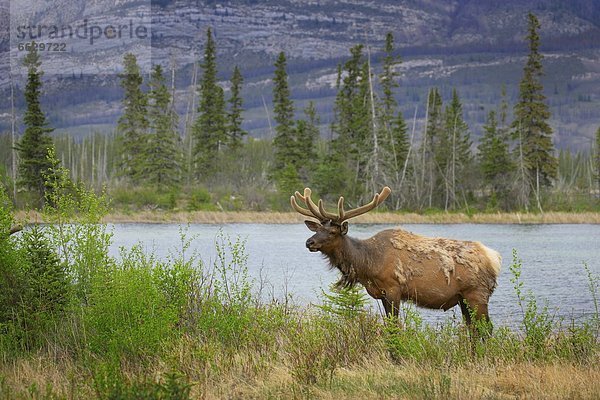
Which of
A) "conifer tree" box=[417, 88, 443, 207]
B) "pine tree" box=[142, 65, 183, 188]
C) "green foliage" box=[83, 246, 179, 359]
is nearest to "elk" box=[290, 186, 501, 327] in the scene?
"green foliage" box=[83, 246, 179, 359]

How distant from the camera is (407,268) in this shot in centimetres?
1137

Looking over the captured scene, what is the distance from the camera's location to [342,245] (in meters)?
11.4

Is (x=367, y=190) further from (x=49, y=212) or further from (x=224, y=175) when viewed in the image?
(x=49, y=212)

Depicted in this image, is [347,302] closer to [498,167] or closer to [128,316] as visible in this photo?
[128,316]

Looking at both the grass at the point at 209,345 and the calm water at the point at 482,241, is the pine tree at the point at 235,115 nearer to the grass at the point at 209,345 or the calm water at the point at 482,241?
the calm water at the point at 482,241

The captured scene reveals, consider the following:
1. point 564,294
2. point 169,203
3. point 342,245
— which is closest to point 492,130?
point 169,203

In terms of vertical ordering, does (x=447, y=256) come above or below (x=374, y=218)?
above

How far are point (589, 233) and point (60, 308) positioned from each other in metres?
36.9

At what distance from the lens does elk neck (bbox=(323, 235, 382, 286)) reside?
37.2ft

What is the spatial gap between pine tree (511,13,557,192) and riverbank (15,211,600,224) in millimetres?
7385

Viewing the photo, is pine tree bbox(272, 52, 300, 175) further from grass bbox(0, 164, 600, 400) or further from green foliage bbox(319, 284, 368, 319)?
grass bbox(0, 164, 600, 400)

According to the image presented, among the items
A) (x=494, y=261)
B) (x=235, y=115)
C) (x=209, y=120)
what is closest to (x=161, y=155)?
(x=209, y=120)

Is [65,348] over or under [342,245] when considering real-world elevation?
under

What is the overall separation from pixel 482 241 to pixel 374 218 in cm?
1349
